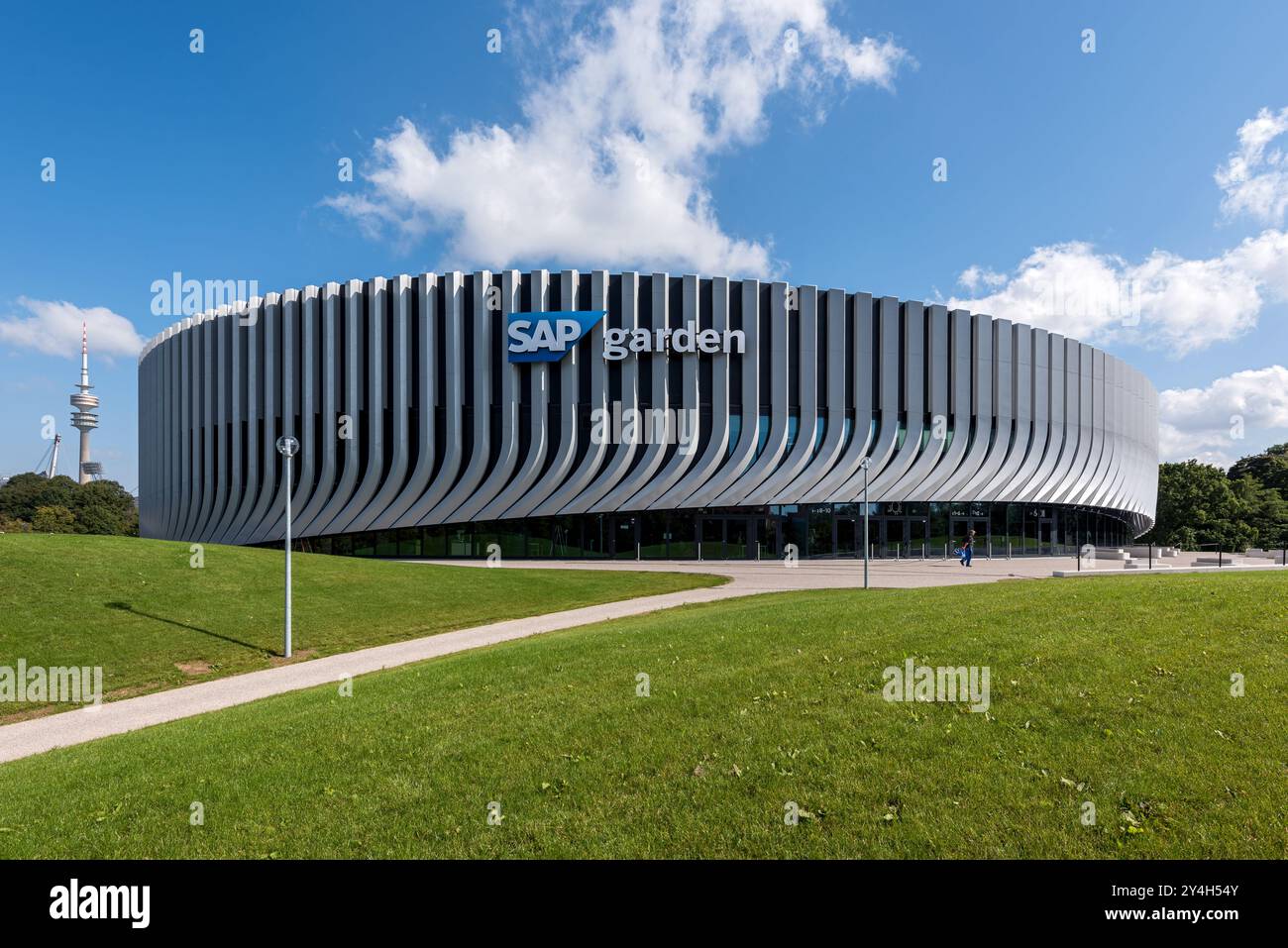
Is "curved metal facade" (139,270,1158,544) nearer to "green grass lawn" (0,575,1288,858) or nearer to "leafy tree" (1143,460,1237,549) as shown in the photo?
"leafy tree" (1143,460,1237,549)

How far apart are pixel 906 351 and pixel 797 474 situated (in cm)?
Answer: 1297

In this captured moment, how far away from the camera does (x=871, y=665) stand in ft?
30.1

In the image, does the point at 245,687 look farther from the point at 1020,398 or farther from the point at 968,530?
the point at 1020,398

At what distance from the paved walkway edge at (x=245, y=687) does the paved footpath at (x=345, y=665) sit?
2cm

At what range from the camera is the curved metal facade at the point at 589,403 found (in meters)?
43.2

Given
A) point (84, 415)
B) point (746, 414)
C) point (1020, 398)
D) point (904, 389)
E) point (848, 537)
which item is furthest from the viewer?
point (84, 415)

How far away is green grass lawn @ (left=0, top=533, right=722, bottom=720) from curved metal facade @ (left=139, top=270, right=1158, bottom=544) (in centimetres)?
1699

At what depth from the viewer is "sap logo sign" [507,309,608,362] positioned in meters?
42.3

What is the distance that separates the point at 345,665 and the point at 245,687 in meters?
2.24

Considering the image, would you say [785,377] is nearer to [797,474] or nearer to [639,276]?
[797,474]

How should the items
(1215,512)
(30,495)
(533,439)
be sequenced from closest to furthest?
(533,439) → (1215,512) → (30,495)

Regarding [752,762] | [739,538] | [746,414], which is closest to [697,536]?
[739,538]

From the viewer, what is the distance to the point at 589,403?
43.3 meters

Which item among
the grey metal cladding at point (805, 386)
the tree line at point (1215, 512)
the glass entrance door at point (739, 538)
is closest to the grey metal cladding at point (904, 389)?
the grey metal cladding at point (805, 386)
